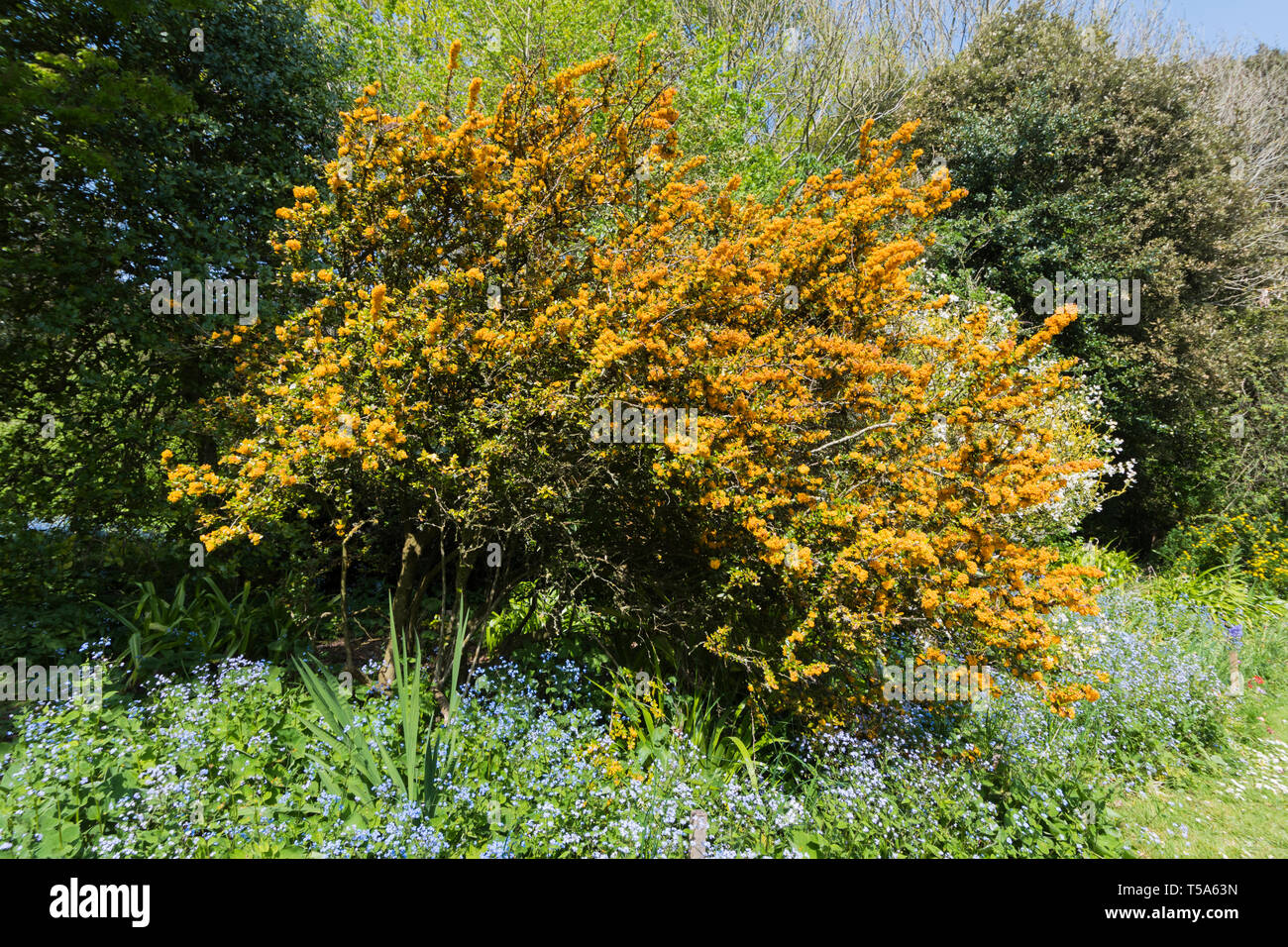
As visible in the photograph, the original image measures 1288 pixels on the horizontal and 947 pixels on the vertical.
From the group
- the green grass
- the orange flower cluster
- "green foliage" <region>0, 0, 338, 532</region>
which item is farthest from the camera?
"green foliage" <region>0, 0, 338, 532</region>

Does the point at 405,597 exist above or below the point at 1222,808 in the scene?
above

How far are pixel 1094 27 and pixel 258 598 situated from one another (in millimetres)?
13326

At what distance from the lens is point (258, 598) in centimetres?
460

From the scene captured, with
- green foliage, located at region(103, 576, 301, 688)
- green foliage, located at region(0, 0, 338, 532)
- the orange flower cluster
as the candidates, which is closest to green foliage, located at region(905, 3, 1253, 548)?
the orange flower cluster

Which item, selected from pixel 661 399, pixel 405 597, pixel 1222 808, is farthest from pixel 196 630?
pixel 1222 808

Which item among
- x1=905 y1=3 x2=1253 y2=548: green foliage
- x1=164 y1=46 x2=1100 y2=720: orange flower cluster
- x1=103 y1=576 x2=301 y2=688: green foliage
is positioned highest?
x1=905 y1=3 x2=1253 y2=548: green foliage

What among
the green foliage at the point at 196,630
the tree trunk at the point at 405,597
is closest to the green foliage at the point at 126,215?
the green foliage at the point at 196,630

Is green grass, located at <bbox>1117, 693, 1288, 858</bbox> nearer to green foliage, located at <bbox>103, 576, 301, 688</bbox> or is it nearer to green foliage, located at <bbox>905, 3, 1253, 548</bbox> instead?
green foliage, located at <bbox>103, 576, 301, 688</bbox>

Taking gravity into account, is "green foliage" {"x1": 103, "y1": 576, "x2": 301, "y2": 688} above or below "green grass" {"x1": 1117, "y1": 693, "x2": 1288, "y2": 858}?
above

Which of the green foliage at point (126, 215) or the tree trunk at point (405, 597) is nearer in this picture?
the tree trunk at point (405, 597)

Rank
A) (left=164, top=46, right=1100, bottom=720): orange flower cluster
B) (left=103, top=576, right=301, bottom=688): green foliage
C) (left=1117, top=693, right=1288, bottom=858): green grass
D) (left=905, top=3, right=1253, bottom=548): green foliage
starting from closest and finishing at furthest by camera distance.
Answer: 1. (left=164, top=46, right=1100, bottom=720): orange flower cluster
2. (left=1117, top=693, right=1288, bottom=858): green grass
3. (left=103, top=576, right=301, bottom=688): green foliage
4. (left=905, top=3, right=1253, bottom=548): green foliage

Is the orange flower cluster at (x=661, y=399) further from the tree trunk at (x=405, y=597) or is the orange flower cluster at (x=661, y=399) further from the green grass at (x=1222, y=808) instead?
the green grass at (x=1222, y=808)

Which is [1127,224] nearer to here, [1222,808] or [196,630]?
[1222,808]
